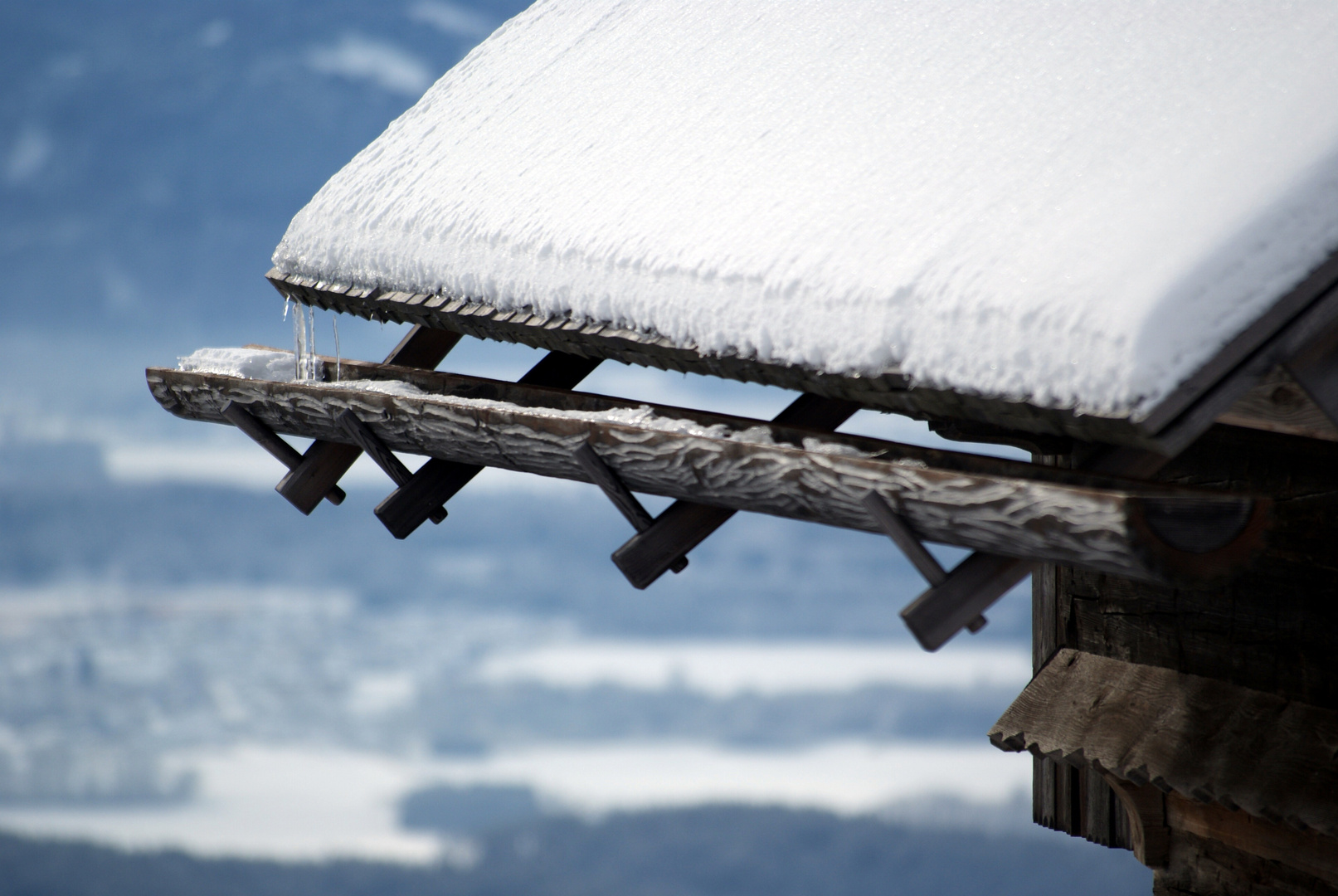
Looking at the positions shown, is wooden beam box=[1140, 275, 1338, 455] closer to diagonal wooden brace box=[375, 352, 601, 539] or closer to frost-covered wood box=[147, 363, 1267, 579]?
frost-covered wood box=[147, 363, 1267, 579]

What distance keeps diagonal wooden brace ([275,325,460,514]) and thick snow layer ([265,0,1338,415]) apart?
0.29 metres

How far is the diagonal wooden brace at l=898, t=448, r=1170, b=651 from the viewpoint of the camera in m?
1.85

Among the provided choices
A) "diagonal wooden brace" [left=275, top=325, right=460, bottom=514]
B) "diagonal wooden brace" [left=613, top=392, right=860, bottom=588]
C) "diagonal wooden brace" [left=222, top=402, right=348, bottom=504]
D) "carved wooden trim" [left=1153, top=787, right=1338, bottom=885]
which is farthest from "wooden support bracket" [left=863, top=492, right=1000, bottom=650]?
"diagonal wooden brace" [left=222, top=402, right=348, bottom=504]

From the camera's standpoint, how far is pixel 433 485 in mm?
3049

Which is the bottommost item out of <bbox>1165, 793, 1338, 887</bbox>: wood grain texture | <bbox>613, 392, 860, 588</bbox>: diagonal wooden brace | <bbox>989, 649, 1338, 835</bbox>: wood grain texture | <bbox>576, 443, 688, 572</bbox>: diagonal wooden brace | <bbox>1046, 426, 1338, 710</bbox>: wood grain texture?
<bbox>1165, 793, 1338, 887</bbox>: wood grain texture

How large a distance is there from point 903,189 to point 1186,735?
1446 millimetres

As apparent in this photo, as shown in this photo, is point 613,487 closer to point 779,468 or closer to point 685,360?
point 685,360

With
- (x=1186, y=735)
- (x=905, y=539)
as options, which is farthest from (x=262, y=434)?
(x=1186, y=735)

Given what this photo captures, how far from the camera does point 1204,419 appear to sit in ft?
5.51

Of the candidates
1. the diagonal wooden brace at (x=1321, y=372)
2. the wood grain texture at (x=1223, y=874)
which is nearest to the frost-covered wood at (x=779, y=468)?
the diagonal wooden brace at (x=1321, y=372)

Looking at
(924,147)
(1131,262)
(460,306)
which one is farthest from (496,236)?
(1131,262)

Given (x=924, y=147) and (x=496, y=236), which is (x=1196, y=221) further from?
(x=496, y=236)

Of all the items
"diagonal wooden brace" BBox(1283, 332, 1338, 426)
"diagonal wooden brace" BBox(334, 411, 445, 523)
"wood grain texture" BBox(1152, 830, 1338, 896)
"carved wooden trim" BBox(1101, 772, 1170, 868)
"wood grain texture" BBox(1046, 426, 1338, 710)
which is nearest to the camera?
"diagonal wooden brace" BBox(1283, 332, 1338, 426)

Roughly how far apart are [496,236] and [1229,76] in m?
1.62
